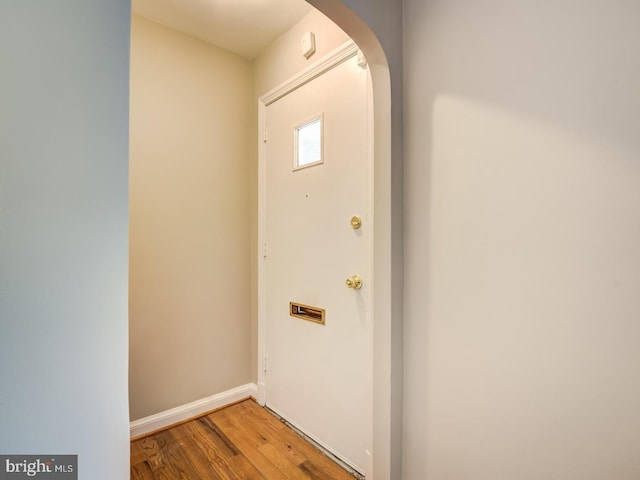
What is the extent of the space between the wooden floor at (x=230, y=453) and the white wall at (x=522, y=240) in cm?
64

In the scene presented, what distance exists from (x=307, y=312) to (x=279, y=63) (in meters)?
1.63

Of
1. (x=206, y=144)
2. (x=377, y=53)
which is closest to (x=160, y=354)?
(x=206, y=144)

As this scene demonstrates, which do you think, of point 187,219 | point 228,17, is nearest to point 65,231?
point 187,219

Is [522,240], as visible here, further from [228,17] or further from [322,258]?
[228,17]

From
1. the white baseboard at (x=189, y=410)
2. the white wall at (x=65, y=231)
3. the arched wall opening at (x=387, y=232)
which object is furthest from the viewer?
the white baseboard at (x=189, y=410)

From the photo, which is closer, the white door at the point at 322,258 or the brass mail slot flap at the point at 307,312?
the white door at the point at 322,258

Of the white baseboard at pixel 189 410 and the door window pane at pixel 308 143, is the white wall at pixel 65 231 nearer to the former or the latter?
the door window pane at pixel 308 143

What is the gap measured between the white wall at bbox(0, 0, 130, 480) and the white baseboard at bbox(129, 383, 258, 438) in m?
1.48

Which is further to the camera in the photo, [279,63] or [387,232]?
[279,63]

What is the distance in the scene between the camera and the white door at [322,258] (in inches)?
62.0

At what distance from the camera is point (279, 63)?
6.88ft

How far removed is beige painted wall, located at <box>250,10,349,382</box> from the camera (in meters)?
1.74

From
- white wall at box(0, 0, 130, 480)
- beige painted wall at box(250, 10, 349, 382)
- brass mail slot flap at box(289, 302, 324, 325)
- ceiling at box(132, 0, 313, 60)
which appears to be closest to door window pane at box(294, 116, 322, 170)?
beige painted wall at box(250, 10, 349, 382)

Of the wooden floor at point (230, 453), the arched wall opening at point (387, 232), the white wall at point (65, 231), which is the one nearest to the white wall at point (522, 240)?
the arched wall opening at point (387, 232)
